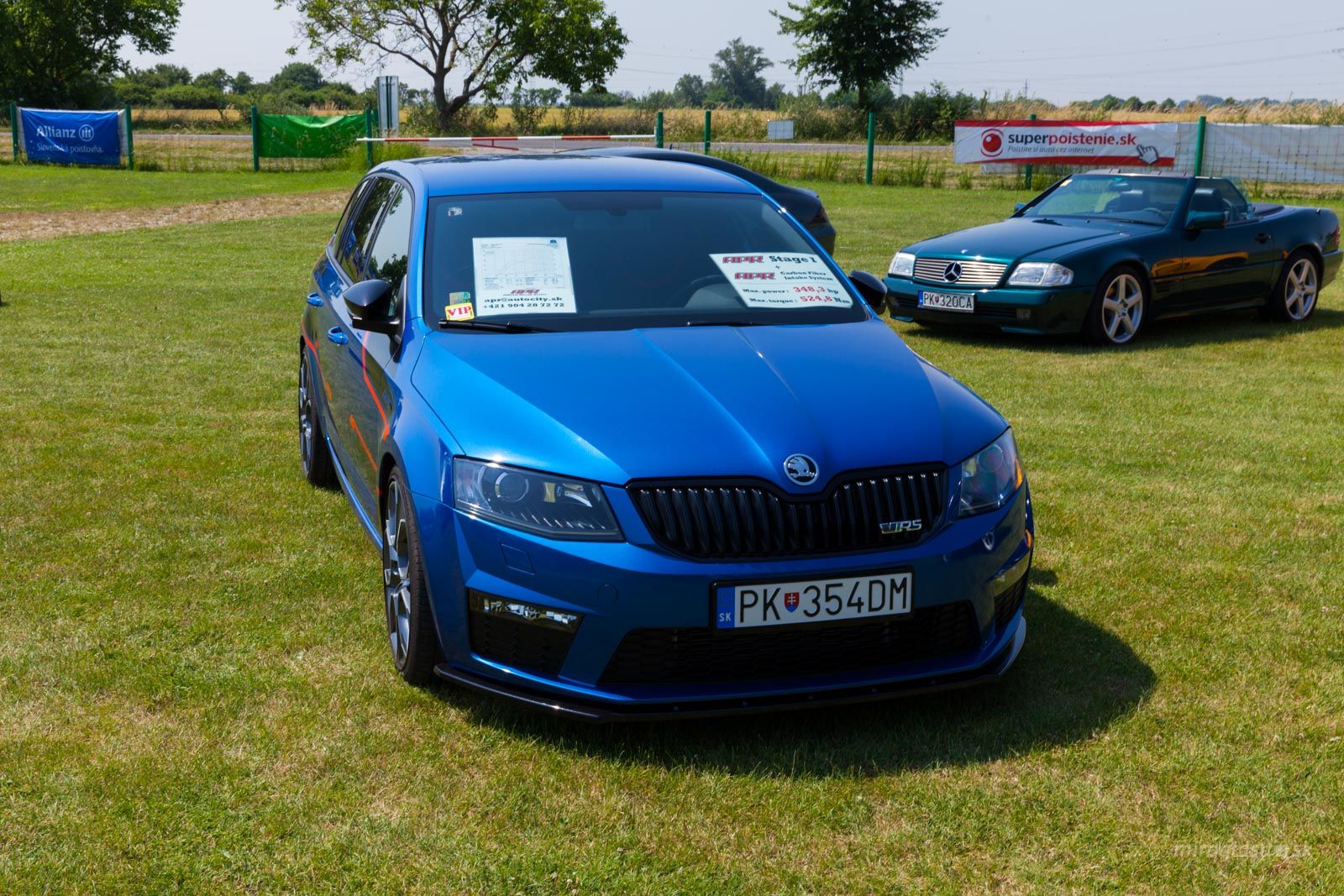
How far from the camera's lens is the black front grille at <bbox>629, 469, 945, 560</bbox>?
3.42m

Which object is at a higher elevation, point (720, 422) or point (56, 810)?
point (720, 422)

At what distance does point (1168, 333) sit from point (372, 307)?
8256 mm

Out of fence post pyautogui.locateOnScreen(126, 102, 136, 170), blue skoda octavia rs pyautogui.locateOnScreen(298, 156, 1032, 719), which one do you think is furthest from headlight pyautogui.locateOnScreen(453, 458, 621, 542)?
fence post pyautogui.locateOnScreen(126, 102, 136, 170)

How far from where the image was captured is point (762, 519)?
11.3ft

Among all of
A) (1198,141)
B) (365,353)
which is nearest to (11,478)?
(365,353)

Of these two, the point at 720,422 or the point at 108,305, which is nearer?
the point at 720,422

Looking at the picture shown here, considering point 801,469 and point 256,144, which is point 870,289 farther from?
point 256,144

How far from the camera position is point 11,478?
20.4 feet

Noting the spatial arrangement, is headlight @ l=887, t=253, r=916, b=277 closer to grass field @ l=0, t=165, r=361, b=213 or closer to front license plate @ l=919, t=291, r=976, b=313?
front license plate @ l=919, t=291, r=976, b=313

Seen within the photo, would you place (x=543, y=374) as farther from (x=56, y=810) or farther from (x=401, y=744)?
(x=56, y=810)

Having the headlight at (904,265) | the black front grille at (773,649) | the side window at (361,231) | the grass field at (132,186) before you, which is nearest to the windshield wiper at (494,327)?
the side window at (361,231)

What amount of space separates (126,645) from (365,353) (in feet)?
4.14

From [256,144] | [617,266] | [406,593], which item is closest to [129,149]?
[256,144]

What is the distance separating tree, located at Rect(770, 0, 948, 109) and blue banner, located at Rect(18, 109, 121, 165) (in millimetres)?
35542
